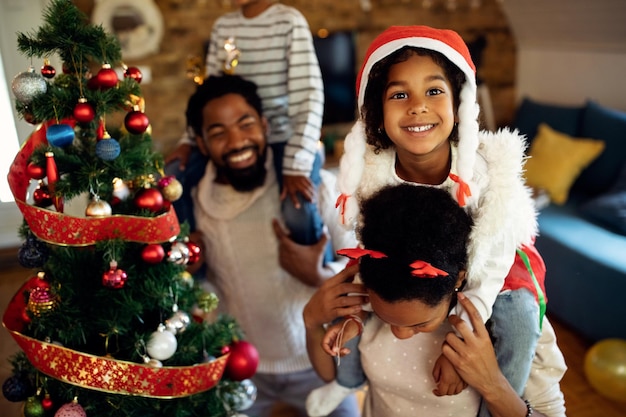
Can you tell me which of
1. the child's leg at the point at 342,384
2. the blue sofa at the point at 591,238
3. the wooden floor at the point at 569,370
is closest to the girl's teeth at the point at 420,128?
the child's leg at the point at 342,384

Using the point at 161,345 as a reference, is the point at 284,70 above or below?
above

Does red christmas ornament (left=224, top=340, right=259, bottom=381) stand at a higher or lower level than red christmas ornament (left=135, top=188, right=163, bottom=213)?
lower

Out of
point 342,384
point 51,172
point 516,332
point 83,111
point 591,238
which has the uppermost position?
point 83,111

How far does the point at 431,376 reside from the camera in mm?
997

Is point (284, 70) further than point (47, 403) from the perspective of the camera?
Yes

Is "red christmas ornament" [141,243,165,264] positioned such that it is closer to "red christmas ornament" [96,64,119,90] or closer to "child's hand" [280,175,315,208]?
"red christmas ornament" [96,64,119,90]

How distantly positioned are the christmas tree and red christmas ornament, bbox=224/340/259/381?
0.20 ft

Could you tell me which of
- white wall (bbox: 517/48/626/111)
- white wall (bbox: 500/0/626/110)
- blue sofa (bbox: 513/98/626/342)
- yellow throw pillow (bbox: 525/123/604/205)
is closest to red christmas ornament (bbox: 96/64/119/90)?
blue sofa (bbox: 513/98/626/342)

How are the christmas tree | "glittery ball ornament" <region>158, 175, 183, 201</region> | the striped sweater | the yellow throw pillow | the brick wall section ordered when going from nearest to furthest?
1. the christmas tree
2. "glittery ball ornament" <region>158, 175, 183, 201</region>
3. the striped sweater
4. the yellow throw pillow
5. the brick wall section

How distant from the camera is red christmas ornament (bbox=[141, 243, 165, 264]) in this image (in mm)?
1044

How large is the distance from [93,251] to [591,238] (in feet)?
7.94

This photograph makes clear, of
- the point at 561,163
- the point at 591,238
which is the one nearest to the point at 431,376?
the point at 591,238

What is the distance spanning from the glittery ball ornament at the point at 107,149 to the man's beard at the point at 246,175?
51 centimetres

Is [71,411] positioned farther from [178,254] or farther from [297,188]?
[297,188]
